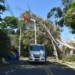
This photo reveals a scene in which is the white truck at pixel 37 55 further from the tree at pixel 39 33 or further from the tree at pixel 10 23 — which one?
the tree at pixel 10 23

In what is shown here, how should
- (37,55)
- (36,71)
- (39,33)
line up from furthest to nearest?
(39,33), (37,55), (36,71)

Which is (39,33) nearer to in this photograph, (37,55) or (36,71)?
(37,55)

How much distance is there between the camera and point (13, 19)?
274 ft

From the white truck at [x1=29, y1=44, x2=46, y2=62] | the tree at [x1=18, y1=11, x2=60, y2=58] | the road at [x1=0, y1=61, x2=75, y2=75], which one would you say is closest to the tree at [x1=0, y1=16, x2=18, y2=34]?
the tree at [x1=18, y1=11, x2=60, y2=58]

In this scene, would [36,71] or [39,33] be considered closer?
[36,71]

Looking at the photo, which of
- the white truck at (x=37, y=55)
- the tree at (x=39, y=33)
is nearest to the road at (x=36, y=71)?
the white truck at (x=37, y=55)

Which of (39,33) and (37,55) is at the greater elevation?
(39,33)

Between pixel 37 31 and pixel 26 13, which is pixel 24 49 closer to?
pixel 37 31

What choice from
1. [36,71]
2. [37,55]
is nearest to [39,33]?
[37,55]

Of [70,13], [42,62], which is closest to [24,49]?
[42,62]

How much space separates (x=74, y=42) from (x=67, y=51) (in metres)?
4.09

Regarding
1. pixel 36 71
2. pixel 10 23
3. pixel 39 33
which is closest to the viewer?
pixel 36 71

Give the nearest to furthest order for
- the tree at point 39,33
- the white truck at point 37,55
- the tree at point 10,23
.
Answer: the white truck at point 37,55
the tree at point 39,33
the tree at point 10,23

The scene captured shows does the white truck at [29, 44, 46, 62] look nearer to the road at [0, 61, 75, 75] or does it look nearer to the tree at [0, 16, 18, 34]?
the road at [0, 61, 75, 75]
